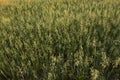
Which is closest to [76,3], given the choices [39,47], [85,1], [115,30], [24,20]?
[85,1]

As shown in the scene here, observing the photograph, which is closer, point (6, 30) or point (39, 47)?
point (39, 47)

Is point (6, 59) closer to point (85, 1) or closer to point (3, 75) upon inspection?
point (3, 75)

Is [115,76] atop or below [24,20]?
below

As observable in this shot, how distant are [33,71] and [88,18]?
142cm

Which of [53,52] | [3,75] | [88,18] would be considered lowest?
[3,75]

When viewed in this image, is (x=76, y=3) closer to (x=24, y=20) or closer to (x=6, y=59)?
(x=24, y=20)

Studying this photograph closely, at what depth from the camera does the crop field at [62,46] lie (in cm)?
271

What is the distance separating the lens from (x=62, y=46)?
10.2ft

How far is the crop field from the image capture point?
2709mm

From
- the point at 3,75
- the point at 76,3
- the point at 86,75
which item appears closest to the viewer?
the point at 86,75

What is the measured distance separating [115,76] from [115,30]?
0.79m

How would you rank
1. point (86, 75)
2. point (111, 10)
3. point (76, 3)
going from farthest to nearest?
point (76, 3) < point (111, 10) < point (86, 75)

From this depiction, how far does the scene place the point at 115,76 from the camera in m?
2.78

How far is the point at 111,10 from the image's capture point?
12.8ft
